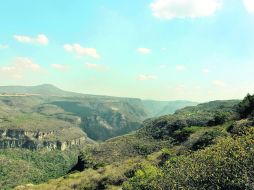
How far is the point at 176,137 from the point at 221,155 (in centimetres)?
8274

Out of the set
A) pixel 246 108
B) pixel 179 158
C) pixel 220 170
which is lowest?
pixel 179 158

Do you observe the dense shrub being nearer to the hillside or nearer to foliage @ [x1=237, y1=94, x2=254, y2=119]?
the hillside

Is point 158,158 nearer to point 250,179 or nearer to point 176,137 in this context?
point 176,137

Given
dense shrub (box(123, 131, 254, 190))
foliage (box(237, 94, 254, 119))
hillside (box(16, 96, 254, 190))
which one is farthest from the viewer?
foliage (box(237, 94, 254, 119))

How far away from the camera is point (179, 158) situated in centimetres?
7250

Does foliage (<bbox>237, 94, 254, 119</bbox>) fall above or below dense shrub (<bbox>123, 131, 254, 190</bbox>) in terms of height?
above

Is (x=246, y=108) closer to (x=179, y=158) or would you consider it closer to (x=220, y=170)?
(x=179, y=158)

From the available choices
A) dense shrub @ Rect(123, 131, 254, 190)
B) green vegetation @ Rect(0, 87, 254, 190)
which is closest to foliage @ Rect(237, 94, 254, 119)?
green vegetation @ Rect(0, 87, 254, 190)

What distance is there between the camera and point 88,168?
148375mm

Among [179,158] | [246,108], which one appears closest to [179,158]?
[179,158]

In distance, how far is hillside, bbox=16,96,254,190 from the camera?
1884 inches

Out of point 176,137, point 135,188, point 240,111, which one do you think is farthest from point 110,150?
point 135,188

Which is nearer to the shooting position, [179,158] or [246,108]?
[179,158]

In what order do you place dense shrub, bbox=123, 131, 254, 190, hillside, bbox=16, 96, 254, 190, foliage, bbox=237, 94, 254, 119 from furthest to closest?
foliage, bbox=237, 94, 254, 119 < hillside, bbox=16, 96, 254, 190 < dense shrub, bbox=123, 131, 254, 190
